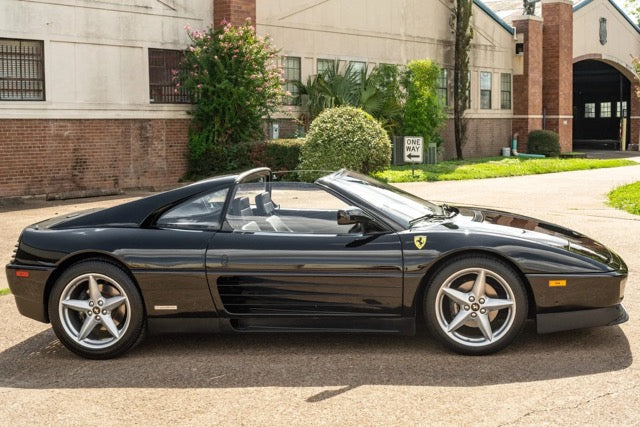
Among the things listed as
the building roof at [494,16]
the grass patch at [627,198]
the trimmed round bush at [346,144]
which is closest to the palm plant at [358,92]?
the trimmed round bush at [346,144]

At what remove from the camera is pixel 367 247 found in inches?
244

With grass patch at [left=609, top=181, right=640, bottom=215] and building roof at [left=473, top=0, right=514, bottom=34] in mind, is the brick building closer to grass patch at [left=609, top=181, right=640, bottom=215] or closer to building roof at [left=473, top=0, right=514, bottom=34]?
building roof at [left=473, top=0, right=514, bottom=34]

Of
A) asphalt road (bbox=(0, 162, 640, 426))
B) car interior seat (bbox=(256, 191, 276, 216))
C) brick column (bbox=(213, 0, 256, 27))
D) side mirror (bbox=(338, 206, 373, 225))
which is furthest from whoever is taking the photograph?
brick column (bbox=(213, 0, 256, 27))

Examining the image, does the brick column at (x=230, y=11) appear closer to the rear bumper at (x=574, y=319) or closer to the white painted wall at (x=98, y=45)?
the white painted wall at (x=98, y=45)

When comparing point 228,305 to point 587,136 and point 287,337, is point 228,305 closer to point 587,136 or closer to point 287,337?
point 287,337

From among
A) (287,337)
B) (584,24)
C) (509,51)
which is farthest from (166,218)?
(584,24)

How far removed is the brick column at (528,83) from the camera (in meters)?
36.8

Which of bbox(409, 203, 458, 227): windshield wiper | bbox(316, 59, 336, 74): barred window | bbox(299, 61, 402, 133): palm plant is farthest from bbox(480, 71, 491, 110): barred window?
bbox(409, 203, 458, 227): windshield wiper

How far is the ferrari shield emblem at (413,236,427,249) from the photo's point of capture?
20.2 feet

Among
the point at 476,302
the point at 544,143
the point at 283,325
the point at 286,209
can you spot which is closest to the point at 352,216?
the point at 286,209

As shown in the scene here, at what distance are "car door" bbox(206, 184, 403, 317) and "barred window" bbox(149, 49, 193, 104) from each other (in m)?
16.3

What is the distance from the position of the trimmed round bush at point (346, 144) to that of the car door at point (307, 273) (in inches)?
532

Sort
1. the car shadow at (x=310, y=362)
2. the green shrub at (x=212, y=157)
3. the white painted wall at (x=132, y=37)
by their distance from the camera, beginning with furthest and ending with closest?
the green shrub at (x=212, y=157)
the white painted wall at (x=132, y=37)
the car shadow at (x=310, y=362)

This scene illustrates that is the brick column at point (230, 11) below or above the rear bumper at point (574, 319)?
above
